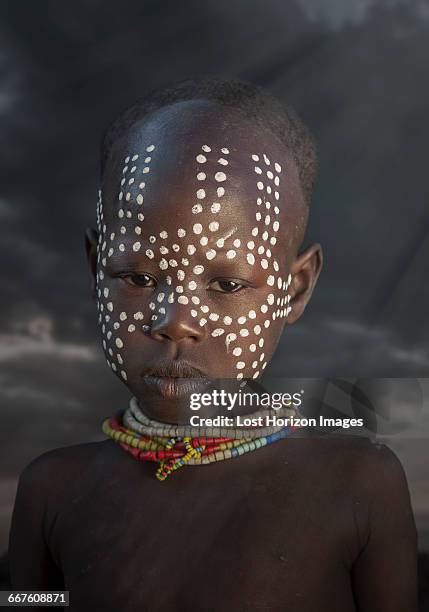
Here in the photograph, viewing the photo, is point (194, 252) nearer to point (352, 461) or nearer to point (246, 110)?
point (246, 110)

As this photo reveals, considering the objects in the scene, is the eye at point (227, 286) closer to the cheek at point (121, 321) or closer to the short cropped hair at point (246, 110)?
the cheek at point (121, 321)

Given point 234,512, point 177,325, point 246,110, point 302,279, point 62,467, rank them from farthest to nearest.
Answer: point 62,467 < point 302,279 < point 246,110 < point 234,512 < point 177,325

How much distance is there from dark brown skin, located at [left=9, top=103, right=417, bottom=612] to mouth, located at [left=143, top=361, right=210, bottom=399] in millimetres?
28

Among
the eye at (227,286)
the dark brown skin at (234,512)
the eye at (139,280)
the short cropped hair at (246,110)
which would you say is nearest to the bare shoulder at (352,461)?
the dark brown skin at (234,512)

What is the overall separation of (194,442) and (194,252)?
603 millimetres

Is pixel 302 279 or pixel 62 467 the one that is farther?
pixel 62 467

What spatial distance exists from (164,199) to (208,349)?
1.53 ft

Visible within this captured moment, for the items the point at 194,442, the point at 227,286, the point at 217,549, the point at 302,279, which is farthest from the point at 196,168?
the point at 217,549

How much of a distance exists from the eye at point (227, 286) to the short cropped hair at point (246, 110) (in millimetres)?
498

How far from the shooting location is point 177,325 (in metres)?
2.49

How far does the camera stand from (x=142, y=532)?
2.68 m

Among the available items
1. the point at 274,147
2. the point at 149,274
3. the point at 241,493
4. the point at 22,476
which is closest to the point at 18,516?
the point at 22,476

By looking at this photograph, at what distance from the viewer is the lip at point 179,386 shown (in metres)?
2.57

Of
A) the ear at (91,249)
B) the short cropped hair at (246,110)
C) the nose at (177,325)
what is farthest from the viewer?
the ear at (91,249)
